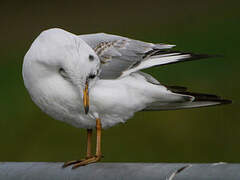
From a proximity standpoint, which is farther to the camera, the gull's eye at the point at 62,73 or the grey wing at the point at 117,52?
the grey wing at the point at 117,52

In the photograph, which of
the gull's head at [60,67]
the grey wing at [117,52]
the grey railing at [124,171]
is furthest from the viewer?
the grey wing at [117,52]

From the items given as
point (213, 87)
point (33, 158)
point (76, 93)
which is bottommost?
point (33, 158)

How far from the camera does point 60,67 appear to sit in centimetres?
365

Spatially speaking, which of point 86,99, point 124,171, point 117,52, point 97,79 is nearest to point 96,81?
point 97,79

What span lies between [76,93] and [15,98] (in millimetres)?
5805

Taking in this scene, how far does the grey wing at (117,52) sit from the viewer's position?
4.07 metres

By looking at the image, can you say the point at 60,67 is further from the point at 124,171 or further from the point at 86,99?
the point at 124,171

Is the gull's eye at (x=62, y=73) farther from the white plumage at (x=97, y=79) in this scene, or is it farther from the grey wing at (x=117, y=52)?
the grey wing at (x=117, y=52)

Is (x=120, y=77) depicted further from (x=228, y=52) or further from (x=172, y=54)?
(x=228, y=52)

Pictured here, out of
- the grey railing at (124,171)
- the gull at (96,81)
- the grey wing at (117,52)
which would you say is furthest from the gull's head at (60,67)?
the grey railing at (124,171)

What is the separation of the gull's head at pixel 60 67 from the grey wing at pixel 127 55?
0.35 meters

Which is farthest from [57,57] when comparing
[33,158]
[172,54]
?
[33,158]

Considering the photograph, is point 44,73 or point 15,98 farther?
point 15,98

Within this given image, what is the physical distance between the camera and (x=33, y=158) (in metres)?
7.50
